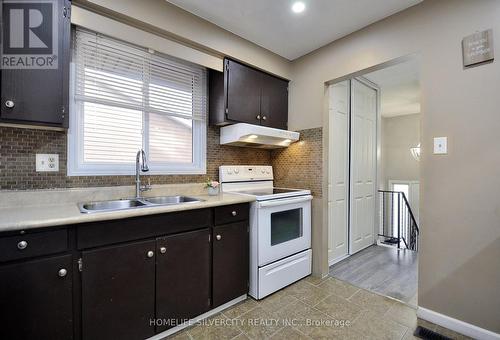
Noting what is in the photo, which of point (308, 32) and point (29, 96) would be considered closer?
point (29, 96)

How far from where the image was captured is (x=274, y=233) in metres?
2.14

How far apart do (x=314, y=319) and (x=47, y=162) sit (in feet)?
7.60

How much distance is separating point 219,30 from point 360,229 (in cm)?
315

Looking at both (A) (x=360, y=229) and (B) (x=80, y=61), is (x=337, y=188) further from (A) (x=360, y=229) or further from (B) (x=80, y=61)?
(B) (x=80, y=61)

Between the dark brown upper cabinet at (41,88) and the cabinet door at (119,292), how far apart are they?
2.95 ft

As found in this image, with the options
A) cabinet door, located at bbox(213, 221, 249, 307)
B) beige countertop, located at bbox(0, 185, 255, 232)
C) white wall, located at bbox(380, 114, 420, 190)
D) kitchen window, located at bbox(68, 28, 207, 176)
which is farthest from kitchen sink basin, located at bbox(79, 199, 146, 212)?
white wall, located at bbox(380, 114, 420, 190)

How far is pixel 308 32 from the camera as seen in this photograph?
2.18 metres

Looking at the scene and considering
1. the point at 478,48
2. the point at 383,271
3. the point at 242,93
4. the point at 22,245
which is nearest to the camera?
the point at 22,245

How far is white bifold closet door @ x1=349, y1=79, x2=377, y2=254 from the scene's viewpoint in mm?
3145

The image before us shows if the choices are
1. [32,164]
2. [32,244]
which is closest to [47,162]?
[32,164]

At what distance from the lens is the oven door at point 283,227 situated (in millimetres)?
2016

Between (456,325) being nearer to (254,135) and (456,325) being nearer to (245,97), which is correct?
(254,135)

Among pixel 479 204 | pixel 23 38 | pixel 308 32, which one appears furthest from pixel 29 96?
pixel 479 204

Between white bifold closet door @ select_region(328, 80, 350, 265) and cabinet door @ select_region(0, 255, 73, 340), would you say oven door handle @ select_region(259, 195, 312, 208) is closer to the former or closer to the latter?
white bifold closet door @ select_region(328, 80, 350, 265)
